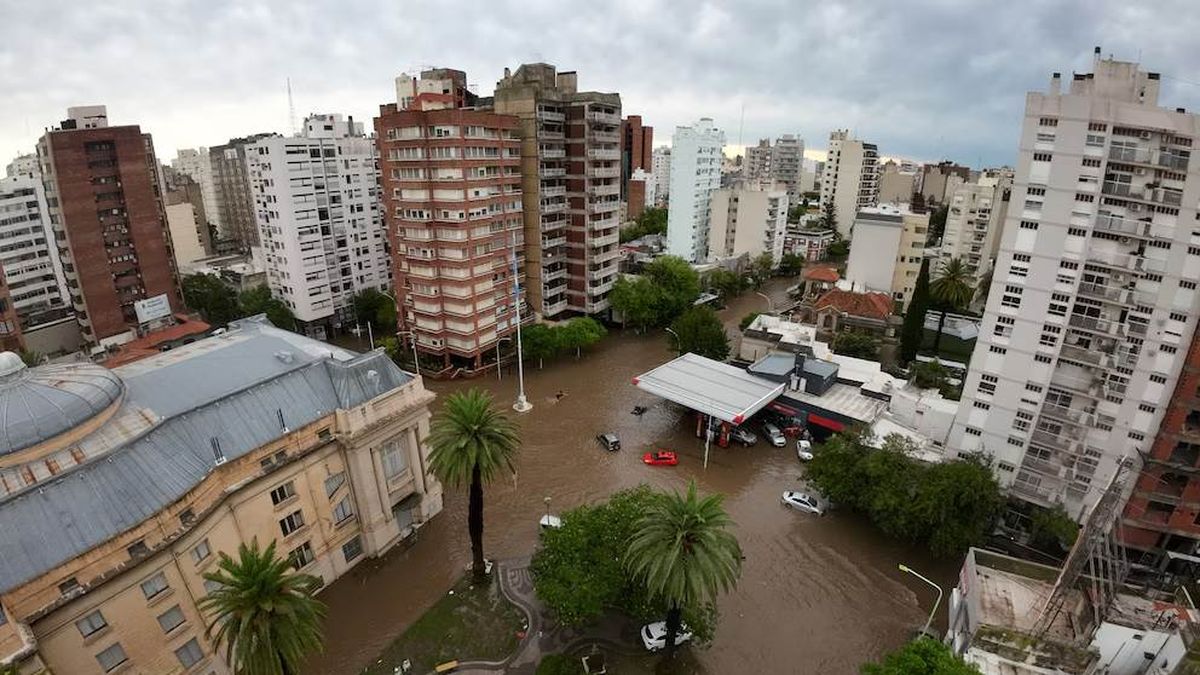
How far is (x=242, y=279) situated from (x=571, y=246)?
51674 mm

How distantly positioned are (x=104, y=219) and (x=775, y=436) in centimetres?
8256

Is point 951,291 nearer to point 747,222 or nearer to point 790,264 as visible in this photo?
point 790,264

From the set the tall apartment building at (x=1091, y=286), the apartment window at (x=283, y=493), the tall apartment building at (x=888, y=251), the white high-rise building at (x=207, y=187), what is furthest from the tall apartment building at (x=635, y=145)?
the apartment window at (x=283, y=493)

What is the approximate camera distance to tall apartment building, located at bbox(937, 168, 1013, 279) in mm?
86750

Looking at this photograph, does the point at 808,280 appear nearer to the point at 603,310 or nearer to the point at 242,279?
the point at 603,310

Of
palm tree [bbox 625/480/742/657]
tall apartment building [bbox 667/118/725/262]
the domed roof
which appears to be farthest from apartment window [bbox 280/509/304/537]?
tall apartment building [bbox 667/118/725/262]

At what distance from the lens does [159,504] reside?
2658cm

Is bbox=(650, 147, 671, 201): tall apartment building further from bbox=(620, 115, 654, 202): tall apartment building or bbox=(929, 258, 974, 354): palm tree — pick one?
bbox=(929, 258, 974, 354): palm tree

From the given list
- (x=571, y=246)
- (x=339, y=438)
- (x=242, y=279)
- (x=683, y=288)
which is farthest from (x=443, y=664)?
(x=242, y=279)

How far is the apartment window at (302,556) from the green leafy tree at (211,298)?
56.8 metres

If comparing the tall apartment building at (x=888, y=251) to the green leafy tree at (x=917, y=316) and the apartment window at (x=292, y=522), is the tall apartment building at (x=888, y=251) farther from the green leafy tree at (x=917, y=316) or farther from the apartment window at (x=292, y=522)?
the apartment window at (x=292, y=522)

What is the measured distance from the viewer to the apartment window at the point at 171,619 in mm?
26500

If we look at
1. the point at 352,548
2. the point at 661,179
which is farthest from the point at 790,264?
the point at 352,548

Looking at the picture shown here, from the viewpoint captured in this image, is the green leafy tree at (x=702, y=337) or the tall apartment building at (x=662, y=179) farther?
the tall apartment building at (x=662, y=179)
